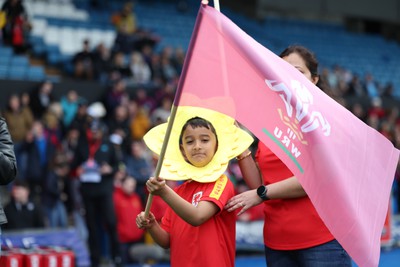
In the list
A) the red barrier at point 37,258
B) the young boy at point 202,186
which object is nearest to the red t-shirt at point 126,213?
the red barrier at point 37,258

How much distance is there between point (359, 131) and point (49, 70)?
37.6 feet

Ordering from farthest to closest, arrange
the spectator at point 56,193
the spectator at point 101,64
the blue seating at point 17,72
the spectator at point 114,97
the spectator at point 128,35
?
1. the spectator at point 128,35
2. the spectator at point 101,64
3. the blue seating at point 17,72
4. the spectator at point 114,97
5. the spectator at point 56,193

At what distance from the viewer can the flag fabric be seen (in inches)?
137

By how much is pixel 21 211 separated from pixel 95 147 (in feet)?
3.88

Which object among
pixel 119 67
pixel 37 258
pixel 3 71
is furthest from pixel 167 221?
pixel 119 67

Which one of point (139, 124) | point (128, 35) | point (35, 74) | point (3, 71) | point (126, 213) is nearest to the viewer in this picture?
point (126, 213)

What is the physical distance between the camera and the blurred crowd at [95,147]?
924cm

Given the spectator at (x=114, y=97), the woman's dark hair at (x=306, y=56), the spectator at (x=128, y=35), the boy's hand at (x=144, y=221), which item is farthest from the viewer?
the spectator at (x=128, y=35)

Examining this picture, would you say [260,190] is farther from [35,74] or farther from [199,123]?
[35,74]

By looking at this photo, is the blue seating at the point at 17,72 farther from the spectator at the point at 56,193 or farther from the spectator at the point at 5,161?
the spectator at the point at 5,161

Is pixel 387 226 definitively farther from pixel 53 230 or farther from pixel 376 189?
pixel 376 189

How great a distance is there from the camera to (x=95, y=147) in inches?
368

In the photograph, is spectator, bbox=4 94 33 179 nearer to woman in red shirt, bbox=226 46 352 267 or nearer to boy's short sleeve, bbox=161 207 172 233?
boy's short sleeve, bbox=161 207 172 233

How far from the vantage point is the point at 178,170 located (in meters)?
4.00
